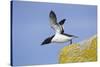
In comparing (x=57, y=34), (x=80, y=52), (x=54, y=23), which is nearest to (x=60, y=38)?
(x=57, y=34)

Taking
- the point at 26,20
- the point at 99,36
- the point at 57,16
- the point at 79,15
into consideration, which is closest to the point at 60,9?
the point at 57,16

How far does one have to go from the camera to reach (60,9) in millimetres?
2186

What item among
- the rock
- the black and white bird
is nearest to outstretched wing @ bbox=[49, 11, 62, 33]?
the black and white bird

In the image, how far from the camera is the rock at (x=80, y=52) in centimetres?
219

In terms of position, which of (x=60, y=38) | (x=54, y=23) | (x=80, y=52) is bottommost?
(x=80, y=52)

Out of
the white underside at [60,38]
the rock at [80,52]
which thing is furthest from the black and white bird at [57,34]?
the rock at [80,52]

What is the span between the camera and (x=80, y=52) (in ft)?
7.34

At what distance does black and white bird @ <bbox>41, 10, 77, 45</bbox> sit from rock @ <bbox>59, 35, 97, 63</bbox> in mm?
100

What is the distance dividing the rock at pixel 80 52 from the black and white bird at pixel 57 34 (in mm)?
100

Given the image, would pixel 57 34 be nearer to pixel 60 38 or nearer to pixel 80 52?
pixel 60 38

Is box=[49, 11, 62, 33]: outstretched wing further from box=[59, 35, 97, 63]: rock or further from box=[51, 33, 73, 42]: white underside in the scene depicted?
box=[59, 35, 97, 63]: rock

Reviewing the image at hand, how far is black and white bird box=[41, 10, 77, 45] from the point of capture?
214cm

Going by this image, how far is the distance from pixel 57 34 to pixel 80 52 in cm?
35

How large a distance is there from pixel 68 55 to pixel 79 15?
1.61ft
